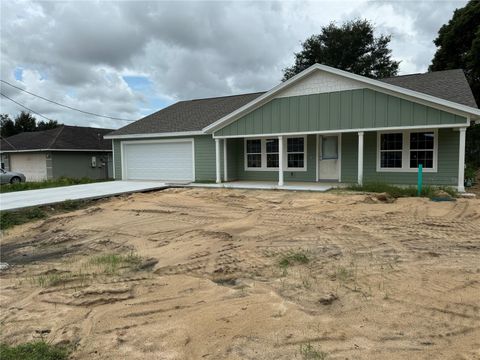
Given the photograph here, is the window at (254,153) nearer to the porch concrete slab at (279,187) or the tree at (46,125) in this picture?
the porch concrete slab at (279,187)

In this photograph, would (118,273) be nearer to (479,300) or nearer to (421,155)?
(479,300)

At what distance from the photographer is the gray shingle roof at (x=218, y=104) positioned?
42.0 feet

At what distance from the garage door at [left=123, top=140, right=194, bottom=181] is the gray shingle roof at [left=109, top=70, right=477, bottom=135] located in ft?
2.47

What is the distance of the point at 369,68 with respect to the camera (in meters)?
32.6

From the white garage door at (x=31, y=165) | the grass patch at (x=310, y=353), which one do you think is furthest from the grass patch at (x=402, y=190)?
the white garage door at (x=31, y=165)

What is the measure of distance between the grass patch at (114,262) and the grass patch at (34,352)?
6.21 ft

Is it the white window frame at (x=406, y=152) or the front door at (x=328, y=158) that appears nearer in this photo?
the white window frame at (x=406, y=152)

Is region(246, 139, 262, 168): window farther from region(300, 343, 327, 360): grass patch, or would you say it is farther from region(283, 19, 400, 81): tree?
region(283, 19, 400, 81): tree

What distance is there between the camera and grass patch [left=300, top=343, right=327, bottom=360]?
289cm

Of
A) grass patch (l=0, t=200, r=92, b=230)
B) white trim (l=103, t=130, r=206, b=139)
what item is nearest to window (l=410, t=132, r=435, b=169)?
white trim (l=103, t=130, r=206, b=139)

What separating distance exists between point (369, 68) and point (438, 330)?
1304 inches

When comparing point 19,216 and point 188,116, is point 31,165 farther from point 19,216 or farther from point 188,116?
point 19,216

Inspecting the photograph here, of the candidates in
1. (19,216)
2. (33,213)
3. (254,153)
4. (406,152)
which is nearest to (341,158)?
(406,152)

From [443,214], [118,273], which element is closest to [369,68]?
[443,214]
